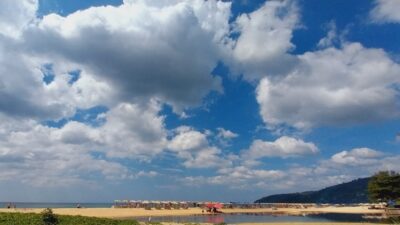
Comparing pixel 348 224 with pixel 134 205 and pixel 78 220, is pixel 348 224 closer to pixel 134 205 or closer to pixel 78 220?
pixel 78 220

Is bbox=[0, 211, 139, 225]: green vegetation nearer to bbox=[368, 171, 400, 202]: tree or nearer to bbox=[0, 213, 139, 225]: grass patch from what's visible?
bbox=[0, 213, 139, 225]: grass patch

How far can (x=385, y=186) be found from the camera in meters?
104

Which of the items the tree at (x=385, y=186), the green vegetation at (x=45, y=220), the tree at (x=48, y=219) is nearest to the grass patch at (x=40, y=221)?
the green vegetation at (x=45, y=220)

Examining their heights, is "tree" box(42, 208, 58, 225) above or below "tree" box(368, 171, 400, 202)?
below

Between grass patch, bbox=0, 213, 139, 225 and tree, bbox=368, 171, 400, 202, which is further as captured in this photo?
Result: tree, bbox=368, 171, 400, 202

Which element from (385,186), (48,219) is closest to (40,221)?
(48,219)

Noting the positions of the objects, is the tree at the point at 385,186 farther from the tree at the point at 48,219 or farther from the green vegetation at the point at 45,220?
the tree at the point at 48,219

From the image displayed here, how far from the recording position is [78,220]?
50.0 meters

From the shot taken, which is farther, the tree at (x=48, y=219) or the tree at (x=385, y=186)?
the tree at (x=385, y=186)

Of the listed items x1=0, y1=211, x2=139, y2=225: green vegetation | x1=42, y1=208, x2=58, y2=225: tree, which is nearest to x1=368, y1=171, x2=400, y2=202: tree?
x1=0, y1=211, x2=139, y2=225: green vegetation

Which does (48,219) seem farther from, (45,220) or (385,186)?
(385,186)

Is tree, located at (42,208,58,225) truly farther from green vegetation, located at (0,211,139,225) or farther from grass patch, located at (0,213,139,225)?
grass patch, located at (0,213,139,225)

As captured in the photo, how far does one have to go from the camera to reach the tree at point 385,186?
10244 cm

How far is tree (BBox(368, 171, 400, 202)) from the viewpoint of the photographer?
336 ft
